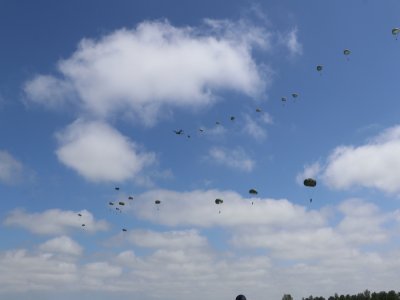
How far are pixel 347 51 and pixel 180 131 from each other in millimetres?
22536

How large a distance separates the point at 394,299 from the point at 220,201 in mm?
154189

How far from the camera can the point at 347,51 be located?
56562 mm

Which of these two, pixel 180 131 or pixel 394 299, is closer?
pixel 180 131

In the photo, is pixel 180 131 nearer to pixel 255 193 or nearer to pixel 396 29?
pixel 255 193

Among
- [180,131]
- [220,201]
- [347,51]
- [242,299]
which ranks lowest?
[242,299]

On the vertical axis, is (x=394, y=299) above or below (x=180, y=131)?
below

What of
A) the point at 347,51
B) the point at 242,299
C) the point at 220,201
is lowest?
the point at 242,299

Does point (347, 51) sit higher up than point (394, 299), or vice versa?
point (347, 51)

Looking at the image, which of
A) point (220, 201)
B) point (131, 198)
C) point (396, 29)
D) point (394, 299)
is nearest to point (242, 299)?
point (396, 29)

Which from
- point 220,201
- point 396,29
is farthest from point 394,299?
point 396,29

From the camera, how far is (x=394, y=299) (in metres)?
196

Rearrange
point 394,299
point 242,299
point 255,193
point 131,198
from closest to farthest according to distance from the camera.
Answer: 1. point 242,299
2. point 255,193
3. point 131,198
4. point 394,299

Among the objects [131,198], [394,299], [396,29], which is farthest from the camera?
[394,299]

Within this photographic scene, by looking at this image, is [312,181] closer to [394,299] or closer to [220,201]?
[220,201]
